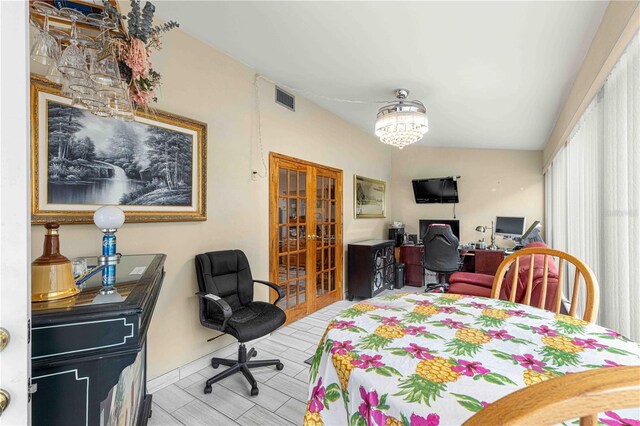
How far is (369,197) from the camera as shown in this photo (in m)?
5.24

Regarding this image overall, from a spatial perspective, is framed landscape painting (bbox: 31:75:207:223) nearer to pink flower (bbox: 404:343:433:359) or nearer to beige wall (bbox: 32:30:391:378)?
beige wall (bbox: 32:30:391:378)

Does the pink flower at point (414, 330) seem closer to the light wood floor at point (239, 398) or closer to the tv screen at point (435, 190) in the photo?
the light wood floor at point (239, 398)

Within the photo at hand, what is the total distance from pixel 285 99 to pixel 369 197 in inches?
101

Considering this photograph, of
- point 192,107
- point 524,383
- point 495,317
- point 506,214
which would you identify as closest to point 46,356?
point 524,383

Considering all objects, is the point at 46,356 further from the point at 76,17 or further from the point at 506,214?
the point at 506,214

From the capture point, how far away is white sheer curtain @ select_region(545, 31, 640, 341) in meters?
1.53

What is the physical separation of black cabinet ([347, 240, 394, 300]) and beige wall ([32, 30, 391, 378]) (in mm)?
1736

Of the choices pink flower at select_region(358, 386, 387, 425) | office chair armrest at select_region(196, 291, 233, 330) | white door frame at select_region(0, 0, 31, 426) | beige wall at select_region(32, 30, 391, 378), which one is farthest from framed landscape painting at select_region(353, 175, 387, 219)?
white door frame at select_region(0, 0, 31, 426)

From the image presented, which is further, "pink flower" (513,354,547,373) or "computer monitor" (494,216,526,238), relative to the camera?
"computer monitor" (494,216,526,238)

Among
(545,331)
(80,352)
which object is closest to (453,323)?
(545,331)

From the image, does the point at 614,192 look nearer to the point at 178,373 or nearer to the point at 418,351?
the point at 418,351

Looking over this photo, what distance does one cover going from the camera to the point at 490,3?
168 cm

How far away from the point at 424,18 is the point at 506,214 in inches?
175

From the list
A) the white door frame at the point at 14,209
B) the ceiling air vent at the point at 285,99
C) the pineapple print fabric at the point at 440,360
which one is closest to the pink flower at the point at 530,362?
the pineapple print fabric at the point at 440,360
